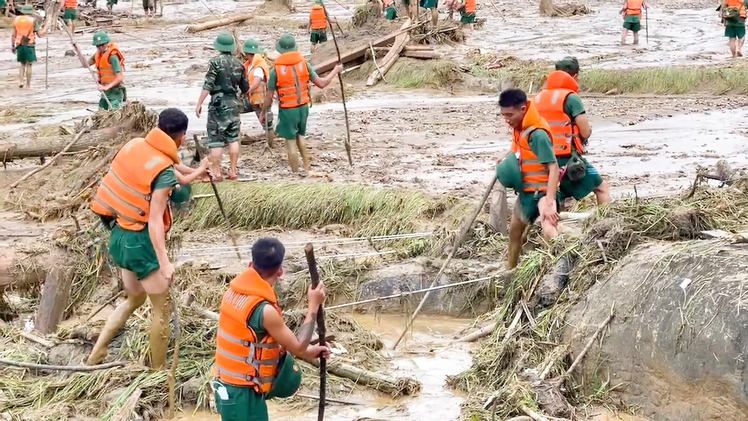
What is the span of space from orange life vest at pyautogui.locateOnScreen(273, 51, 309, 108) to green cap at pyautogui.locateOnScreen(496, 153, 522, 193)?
4.81m

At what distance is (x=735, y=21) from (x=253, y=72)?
→ 10561 mm

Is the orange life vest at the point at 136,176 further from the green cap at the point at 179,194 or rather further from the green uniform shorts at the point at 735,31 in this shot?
the green uniform shorts at the point at 735,31

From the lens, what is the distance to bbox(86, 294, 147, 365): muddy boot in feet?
23.1

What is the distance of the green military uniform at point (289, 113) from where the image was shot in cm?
1212

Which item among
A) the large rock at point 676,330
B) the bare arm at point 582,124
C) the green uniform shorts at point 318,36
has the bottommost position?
the large rock at point 676,330

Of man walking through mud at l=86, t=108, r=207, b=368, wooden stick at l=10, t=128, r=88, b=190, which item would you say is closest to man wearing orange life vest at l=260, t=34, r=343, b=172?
wooden stick at l=10, t=128, r=88, b=190

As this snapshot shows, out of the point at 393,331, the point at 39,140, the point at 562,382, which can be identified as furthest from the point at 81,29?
the point at 562,382

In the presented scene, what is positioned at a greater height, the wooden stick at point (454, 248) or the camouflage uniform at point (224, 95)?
the camouflage uniform at point (224, 95)

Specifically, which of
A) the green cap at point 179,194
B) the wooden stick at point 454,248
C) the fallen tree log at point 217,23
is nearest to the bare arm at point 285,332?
the green cap at point 179,194

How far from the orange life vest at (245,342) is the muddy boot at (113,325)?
2075 millimetres

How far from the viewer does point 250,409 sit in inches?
201

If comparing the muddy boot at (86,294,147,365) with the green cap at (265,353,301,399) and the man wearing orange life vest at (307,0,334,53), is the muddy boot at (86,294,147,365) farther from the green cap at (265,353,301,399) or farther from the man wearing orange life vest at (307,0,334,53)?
the man wearing orange life vest at (307,0,334,53)

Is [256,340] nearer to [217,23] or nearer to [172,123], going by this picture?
[172,123]

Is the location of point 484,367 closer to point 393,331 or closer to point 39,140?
point 393,331
